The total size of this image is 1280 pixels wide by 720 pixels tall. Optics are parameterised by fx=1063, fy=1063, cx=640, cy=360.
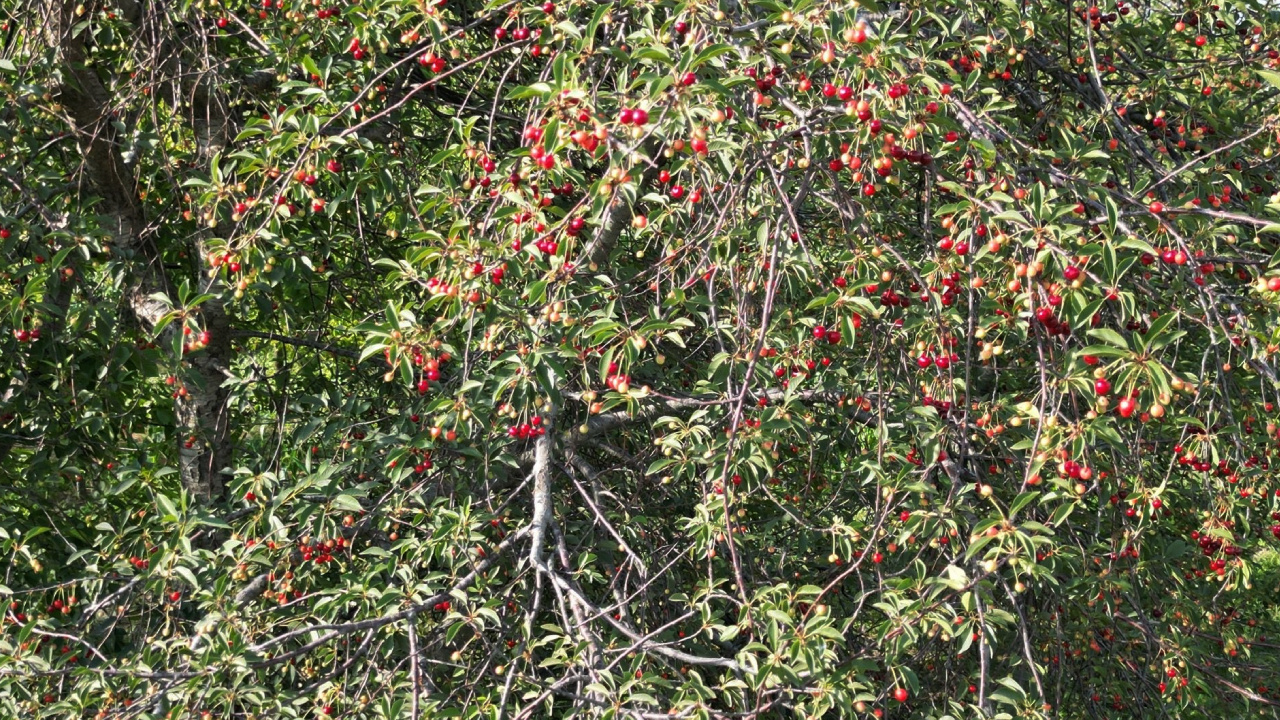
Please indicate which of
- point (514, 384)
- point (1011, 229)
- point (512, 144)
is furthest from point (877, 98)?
point (512, 144)

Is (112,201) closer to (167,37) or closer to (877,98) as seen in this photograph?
(167,37)

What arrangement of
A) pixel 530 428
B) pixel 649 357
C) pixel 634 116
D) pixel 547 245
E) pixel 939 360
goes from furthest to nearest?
pixel 649 357
pixel 530 428
pixel 939 360
pixel 547 245
pixel 634 116

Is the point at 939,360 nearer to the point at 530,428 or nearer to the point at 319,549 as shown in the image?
the point at 530,428

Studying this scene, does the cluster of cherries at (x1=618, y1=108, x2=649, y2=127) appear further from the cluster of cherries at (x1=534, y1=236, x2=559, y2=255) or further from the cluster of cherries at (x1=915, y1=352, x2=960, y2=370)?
the cluster of cherries at (x1=915, y1=352, x2=960, y2=370)

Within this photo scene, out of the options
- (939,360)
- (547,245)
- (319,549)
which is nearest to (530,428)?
(547,245)

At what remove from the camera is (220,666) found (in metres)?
2.15

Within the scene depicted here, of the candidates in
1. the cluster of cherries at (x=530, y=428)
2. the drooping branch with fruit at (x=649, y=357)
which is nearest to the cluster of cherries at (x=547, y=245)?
the drooping branch with fruit at (x=649, y=357)

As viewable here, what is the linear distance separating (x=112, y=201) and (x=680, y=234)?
188 cm

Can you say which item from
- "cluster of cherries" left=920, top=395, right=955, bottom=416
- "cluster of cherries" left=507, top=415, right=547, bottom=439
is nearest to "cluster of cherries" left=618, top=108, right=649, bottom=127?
"cluster of cherries" left=507, top=415, right=547, bottom=439

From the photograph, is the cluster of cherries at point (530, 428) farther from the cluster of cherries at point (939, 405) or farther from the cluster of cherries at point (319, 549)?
the cluster of cherries at point (939, 405)

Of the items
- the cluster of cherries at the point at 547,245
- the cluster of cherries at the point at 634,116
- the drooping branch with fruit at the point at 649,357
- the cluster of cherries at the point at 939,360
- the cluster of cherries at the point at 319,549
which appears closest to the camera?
the cluster of cherries at the point at 634,116

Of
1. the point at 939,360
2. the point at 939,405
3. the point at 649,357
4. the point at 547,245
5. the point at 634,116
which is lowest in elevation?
the point at 649,357

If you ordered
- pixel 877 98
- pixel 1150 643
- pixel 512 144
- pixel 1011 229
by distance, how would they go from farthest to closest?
pixel 512 144, pixel 1150 643, pixel 1011 229, pixel 877 98

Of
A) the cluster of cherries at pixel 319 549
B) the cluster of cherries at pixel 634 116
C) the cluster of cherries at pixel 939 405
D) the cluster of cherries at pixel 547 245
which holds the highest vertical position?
the cluster of cherries at pixel 634 116
